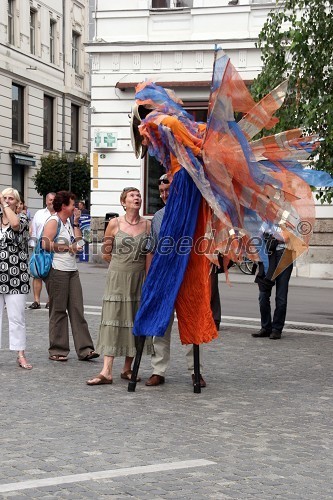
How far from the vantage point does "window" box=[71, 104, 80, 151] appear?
47.5m

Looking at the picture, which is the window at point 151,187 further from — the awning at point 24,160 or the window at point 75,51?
the window at point 75,51

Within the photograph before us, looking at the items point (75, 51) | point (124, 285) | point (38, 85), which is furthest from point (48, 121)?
point (124, 285)

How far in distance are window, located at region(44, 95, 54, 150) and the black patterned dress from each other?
3574 cm

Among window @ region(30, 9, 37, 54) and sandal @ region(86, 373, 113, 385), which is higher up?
window @ region(30, 9, 37, 54)

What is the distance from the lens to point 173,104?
823 centimetres

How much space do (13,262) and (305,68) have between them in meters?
5.66

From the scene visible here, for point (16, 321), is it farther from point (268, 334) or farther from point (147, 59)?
point (147, 59)

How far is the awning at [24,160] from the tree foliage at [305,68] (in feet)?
94.2

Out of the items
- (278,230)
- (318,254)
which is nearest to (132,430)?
(278,230)

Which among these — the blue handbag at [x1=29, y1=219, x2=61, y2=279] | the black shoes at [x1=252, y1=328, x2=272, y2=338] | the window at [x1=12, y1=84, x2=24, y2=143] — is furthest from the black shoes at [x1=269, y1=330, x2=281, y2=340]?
the window at [x1=12, y1=84, x2=24, y2=143]

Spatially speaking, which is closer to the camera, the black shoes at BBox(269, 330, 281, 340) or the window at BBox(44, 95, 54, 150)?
the black shoes at BBox(269, 330, 281, 340)

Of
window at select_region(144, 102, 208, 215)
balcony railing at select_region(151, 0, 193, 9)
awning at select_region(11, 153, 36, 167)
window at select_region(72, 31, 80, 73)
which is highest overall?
window at select_region(72, 31, 80, 73)

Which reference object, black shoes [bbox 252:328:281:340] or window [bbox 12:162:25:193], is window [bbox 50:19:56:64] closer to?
window [bbox 12:162:25:193]

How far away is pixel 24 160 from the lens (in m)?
41.4
